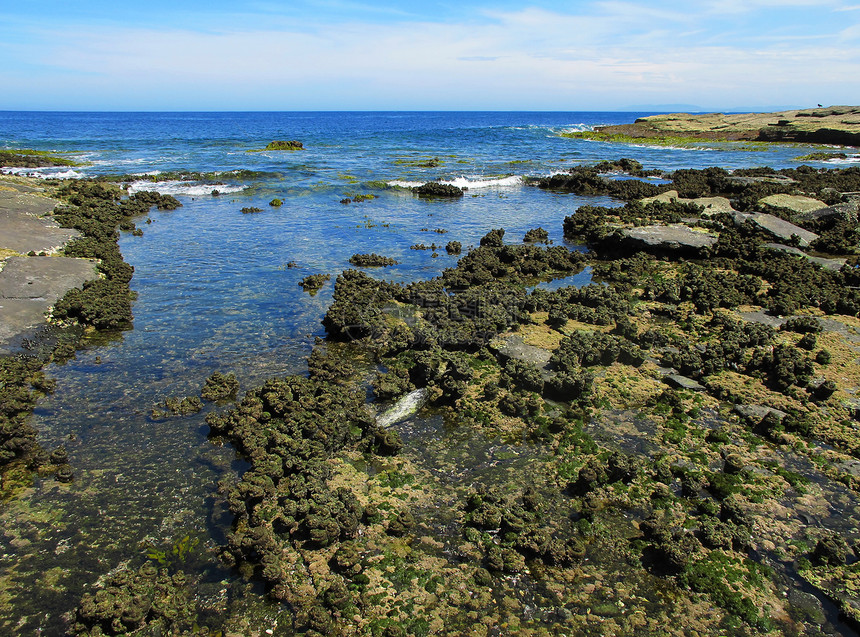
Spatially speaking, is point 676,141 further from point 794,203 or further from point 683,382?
point 683,382

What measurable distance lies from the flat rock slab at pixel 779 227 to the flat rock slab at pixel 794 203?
3.50 m

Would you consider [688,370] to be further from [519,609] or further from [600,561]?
[519,609]

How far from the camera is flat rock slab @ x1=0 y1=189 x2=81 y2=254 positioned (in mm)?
19027

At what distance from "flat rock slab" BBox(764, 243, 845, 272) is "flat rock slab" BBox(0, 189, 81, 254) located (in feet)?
98.5

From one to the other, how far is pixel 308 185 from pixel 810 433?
36.5m

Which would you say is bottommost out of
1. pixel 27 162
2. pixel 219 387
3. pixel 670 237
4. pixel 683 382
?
pixel 683 382

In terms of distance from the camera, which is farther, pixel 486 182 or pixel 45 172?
pixel 486 182

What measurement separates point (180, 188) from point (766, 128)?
7977 cm

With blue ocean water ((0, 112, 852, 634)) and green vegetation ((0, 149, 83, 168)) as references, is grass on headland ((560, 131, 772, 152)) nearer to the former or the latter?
blue ocean water ((0, 112, 852, 634))

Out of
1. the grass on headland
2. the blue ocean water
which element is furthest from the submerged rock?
the grass on headland

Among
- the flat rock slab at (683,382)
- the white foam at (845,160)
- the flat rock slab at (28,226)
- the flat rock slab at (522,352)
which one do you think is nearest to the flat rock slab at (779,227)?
the flat rock slab at (683,382)

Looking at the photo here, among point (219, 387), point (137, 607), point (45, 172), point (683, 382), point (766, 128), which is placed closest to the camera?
point (137, 607)

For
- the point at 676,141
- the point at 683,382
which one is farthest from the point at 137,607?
the point at 676,141

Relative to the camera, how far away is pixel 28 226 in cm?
2111
